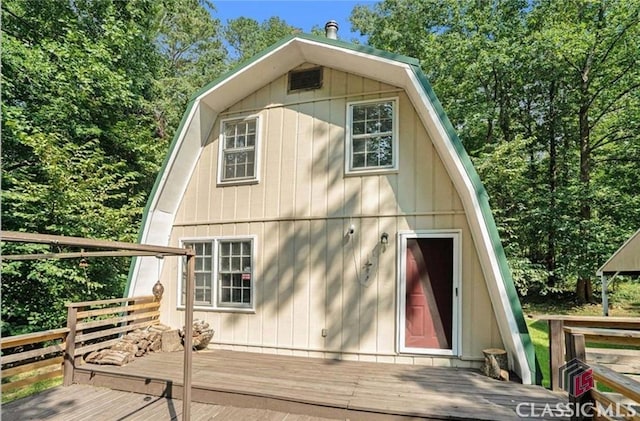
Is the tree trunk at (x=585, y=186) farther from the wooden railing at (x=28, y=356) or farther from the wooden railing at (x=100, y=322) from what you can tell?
the wooden railing at (x=28, y=356)

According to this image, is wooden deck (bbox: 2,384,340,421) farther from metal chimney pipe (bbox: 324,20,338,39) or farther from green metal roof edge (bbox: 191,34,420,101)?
metal chimney pipe (bbox: 324,20,338,39)

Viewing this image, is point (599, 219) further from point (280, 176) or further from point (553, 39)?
point (280, 176)

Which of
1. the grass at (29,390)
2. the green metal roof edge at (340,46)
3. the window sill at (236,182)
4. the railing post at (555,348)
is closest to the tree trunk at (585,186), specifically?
the railing post at (555,348)

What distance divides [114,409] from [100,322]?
171cm

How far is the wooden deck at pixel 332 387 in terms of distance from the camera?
11.4 feet

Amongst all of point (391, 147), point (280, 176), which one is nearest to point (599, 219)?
point (391, 147)

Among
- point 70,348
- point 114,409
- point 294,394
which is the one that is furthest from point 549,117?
point 70,348

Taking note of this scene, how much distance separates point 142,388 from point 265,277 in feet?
7.47

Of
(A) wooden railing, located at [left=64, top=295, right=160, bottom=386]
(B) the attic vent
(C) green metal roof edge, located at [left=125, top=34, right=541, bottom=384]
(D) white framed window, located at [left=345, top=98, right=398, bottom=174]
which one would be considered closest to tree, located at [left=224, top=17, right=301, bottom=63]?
(B) the attic vent

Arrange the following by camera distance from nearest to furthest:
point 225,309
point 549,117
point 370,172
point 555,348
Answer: point 555,348 → point 370,172 → point 225,309 → point 549,117

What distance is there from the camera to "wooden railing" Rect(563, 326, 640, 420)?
7.43 ft

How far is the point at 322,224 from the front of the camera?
18.4 feet

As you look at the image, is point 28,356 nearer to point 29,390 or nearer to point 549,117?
point 29,390

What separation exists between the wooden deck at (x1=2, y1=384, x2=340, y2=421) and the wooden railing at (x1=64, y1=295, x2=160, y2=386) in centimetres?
57
